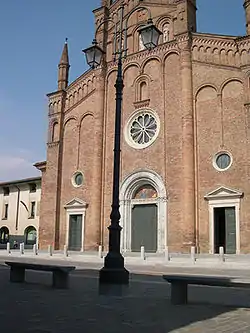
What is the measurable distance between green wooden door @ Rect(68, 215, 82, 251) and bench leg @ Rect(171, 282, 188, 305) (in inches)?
840

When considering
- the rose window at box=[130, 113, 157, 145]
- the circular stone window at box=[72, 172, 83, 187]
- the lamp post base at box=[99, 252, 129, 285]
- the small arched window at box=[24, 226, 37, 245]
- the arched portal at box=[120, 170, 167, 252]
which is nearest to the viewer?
the lamp post base at box=[99, 252, 129, 285]

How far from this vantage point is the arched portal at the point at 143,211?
82.4ft

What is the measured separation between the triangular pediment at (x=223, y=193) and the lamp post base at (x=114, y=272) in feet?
47.3

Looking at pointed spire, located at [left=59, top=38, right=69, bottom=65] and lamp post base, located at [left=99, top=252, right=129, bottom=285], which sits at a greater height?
pointed spire, located at [left=59, top=38, right=69, bottom=65]

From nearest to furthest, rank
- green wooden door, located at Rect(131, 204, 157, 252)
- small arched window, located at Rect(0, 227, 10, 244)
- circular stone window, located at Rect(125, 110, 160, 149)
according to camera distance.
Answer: green wooden door, located at Rect(131, 204, 157, 252) → circular stone window, located at Rect(125, 110, 160, 149) → small arched window, located at Rect(0, 227, 10, 244)

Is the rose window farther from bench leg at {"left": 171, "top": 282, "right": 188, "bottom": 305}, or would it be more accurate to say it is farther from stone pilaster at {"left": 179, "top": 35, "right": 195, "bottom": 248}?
bench leg at {"left": 171, "top": 282, "right": 188, "bottom": 305}

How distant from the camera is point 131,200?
27359mm

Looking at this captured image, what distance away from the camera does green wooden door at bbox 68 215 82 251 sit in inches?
1133

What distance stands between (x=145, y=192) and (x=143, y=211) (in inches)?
52.3

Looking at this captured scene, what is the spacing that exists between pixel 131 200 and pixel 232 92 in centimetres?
995

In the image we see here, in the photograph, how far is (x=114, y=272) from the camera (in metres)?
9.28

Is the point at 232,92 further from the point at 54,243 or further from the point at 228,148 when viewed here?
the point at 54,243

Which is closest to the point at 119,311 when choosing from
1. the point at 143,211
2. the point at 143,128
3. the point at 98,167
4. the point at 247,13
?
the point at 143,211

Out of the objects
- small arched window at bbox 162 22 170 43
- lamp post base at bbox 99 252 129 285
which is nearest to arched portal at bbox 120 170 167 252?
small arched window at bbox 162 22 170 43
